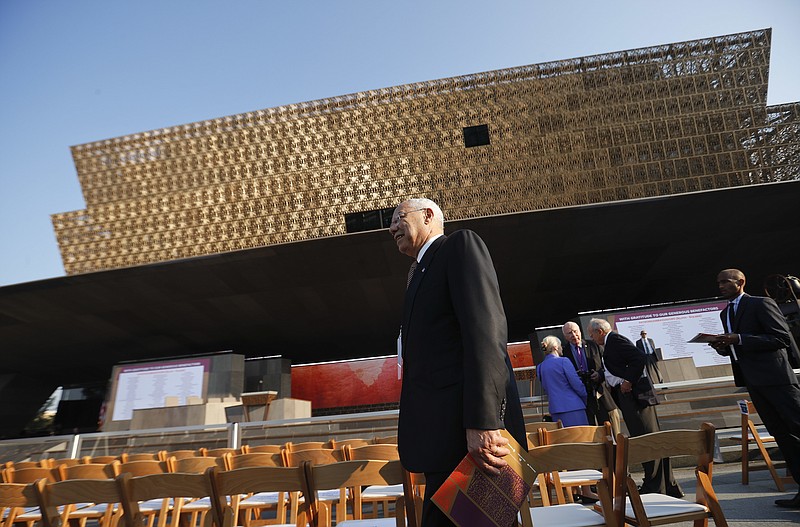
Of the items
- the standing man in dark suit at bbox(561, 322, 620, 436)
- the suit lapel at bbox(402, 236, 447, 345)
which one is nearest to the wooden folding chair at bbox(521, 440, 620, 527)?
the suit lapel at bbox(402, 236, 447, 345)

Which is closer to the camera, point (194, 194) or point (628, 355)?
point (628, 355)

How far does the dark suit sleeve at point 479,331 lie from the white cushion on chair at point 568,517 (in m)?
0.88

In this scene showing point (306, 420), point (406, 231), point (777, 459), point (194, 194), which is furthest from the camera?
point (194, 194)

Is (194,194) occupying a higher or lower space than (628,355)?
higher

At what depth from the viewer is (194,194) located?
1266 cm

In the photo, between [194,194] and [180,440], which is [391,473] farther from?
[194,194]

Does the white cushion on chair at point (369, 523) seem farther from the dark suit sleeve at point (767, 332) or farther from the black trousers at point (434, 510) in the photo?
the dark suit sleeve at point (767, 332)

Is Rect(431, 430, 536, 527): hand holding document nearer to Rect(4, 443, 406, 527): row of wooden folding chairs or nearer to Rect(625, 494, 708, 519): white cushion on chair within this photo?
Rect(625, 494, 708, 519): white cushion on chair

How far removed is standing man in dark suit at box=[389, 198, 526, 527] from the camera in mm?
1303

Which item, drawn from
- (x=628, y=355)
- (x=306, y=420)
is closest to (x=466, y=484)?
(x=628, y=355)

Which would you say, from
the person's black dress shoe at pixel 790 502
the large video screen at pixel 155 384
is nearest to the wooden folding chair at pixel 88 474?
the person's black dress shoe at pixel 790 502

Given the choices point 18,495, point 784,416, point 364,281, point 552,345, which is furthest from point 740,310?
point 364,281

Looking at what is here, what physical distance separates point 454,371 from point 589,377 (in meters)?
3.55

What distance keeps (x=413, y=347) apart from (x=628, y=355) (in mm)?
3029
